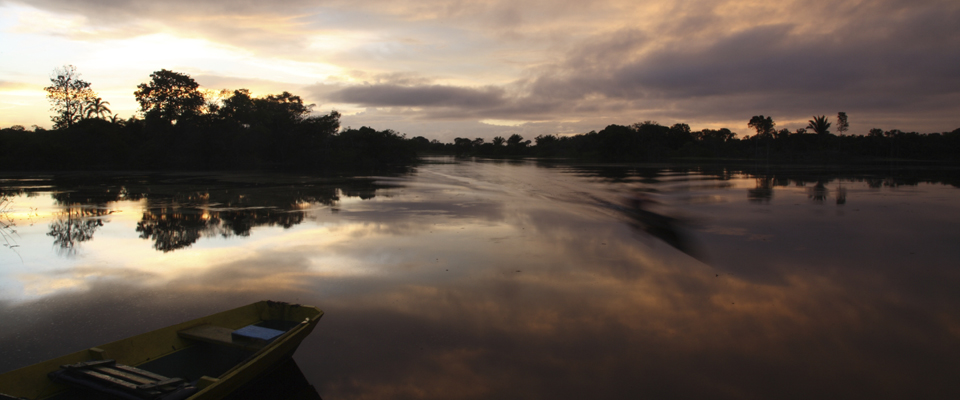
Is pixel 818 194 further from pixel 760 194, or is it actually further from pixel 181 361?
pixel 181 361

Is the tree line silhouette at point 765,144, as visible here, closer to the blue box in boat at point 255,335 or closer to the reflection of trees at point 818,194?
the reflection of trees at point 818,194

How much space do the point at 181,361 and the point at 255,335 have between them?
2.16 ft

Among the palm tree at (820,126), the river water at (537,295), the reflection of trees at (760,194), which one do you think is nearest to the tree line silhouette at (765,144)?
the palm tree at (820,126)

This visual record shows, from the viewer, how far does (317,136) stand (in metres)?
52.4

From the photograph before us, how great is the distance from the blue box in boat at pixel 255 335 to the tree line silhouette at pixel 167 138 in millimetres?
44957

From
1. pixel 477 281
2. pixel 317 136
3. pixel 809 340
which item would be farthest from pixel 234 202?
pixel 317 136

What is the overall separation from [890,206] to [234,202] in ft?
71.6

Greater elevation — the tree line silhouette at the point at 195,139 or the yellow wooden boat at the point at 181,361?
the tree line silhouette at the point at 195,139

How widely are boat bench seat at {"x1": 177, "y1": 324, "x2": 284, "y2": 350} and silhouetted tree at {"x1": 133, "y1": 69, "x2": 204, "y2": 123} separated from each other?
49.6 metres

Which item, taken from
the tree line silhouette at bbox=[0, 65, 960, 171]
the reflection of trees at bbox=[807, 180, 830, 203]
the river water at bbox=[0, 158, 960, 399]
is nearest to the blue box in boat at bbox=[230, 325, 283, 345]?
the river water at bbox=[0, 158, 960, 399]

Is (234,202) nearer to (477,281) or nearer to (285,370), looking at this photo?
(477,281)

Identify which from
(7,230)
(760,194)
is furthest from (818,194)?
(7,230)

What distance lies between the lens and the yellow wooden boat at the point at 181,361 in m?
3.65

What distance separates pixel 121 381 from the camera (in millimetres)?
3695
